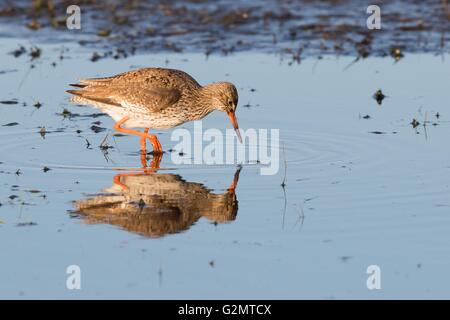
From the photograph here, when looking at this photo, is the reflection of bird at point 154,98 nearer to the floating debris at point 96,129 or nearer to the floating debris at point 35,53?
the floating debris at point 96,129

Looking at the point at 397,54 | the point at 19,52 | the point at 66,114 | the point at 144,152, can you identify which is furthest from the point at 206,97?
the point at 19,52

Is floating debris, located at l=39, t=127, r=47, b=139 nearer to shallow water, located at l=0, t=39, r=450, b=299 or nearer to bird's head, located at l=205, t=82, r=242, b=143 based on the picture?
shallow water, located at l=0, t=39, r=450, b=299

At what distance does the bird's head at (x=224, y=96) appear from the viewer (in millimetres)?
11953

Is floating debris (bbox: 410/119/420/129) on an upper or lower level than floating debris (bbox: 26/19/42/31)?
lower

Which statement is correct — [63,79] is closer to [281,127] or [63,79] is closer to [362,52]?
[281,127]

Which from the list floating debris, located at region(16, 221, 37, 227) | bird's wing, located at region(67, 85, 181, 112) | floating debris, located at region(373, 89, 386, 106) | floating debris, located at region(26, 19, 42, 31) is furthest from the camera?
floating debris, located at region(26, 19, 42, 31)

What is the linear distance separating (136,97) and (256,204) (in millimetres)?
2704

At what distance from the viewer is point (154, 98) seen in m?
11.7

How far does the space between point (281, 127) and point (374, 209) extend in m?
3.32

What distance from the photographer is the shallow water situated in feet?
25.6

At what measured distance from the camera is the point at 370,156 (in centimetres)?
1134

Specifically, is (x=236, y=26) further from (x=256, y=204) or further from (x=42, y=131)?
(x=256, y=204)

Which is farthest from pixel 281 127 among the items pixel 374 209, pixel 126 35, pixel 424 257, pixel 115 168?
pixel 126 35

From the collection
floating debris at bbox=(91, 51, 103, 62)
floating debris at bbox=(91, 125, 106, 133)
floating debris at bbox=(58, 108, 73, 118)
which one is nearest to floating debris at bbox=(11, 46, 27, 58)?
floating debris at bbox=(91, 51, 103, 62)
